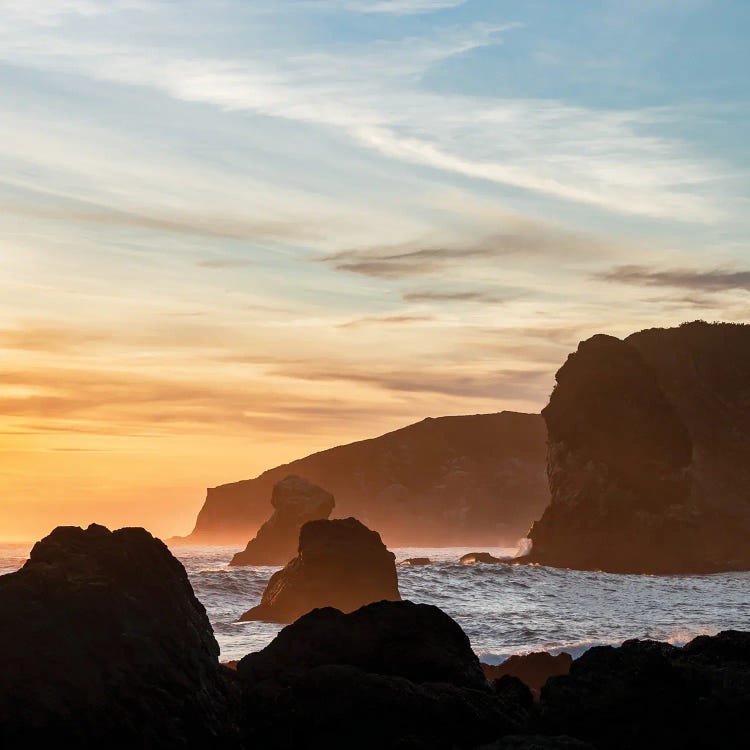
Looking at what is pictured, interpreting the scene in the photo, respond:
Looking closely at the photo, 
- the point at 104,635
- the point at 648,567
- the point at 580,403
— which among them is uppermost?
the point at 580,403

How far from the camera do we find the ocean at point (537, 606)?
1346 inches

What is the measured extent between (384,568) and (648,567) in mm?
53120

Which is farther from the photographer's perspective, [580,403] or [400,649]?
[580,403]

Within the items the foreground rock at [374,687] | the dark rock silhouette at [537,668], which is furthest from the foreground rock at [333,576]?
the foreground rock at [374,687]

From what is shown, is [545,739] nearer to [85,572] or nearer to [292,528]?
[85,572]

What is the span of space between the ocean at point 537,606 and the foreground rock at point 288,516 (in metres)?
28.1

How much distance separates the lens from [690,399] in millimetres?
107938

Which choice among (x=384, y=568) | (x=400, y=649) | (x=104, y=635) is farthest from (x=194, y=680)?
(x=384, y=568)

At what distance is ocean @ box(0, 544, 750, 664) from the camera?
3419 cm

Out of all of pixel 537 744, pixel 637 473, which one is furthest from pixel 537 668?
pixel 637 473

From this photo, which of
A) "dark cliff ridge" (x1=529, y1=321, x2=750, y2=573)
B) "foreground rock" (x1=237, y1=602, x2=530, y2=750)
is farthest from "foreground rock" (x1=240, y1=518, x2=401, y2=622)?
"dark cliff ridge" (x1=529, y1=321, x2=750, y2=573)

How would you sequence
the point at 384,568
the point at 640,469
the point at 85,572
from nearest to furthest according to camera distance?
the point at 85,572 → the point at 384,568 → the point at 640,469

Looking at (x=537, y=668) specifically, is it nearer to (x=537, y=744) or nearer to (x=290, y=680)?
(x=290, y=680)

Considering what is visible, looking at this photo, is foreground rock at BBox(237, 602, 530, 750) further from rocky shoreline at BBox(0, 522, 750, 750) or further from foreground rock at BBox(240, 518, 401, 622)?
foreground rock at BBox(240, 518, 401, 622)
